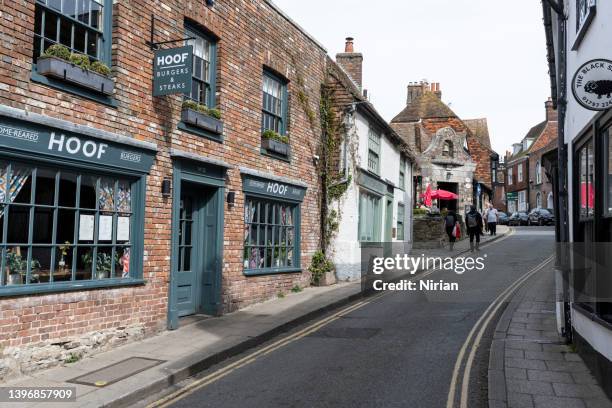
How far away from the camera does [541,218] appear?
43344 mm

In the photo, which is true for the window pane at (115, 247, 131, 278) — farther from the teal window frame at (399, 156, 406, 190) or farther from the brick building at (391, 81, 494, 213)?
the brick building at (391, 81, 494, 213)

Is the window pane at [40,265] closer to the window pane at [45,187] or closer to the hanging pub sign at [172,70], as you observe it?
the window pane at [45,187]

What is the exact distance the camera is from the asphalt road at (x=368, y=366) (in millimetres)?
6016

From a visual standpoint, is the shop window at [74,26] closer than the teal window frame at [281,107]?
Yes

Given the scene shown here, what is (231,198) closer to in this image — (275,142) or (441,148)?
(275,142)

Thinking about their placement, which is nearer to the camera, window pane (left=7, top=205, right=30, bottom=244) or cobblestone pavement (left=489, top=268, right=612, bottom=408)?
cobblestone pavement (left=489, top=268, right=612, bottom=408)

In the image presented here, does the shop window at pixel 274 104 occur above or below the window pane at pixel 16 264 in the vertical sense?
above

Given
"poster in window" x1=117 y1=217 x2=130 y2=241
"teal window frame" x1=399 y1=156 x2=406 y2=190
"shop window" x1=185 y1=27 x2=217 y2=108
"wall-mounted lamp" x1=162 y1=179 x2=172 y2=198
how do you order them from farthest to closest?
"teal window frame" x1=399 y1=156 x2=406 y2=190, "shop window" x1=185 y1=27 x2=217 y2=108, "wall-mounted lamp" x1=162 y1=179 x2=172 y2=198, "poster in window" x1=117 y1=217 x2=130 y2=241

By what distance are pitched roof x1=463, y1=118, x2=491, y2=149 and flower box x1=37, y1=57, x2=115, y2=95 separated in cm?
4738

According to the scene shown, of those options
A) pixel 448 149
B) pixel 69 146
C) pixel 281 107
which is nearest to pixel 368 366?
pixel 69 146

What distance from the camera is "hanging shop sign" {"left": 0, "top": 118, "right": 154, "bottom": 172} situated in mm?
6387

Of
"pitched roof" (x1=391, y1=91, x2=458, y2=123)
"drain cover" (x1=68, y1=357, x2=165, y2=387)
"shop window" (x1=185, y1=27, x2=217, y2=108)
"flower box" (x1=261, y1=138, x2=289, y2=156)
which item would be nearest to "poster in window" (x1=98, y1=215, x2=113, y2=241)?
"drain cover" (x1=68, y1=357, x2=165, y2=387)

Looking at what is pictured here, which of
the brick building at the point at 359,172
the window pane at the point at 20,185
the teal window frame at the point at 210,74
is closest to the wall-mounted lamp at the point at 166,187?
the teal window frame at the point at 210,74

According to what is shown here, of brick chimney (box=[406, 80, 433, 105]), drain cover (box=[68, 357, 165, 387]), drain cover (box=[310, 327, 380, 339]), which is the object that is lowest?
drain cover (box=[68, 357, 165, 387])
